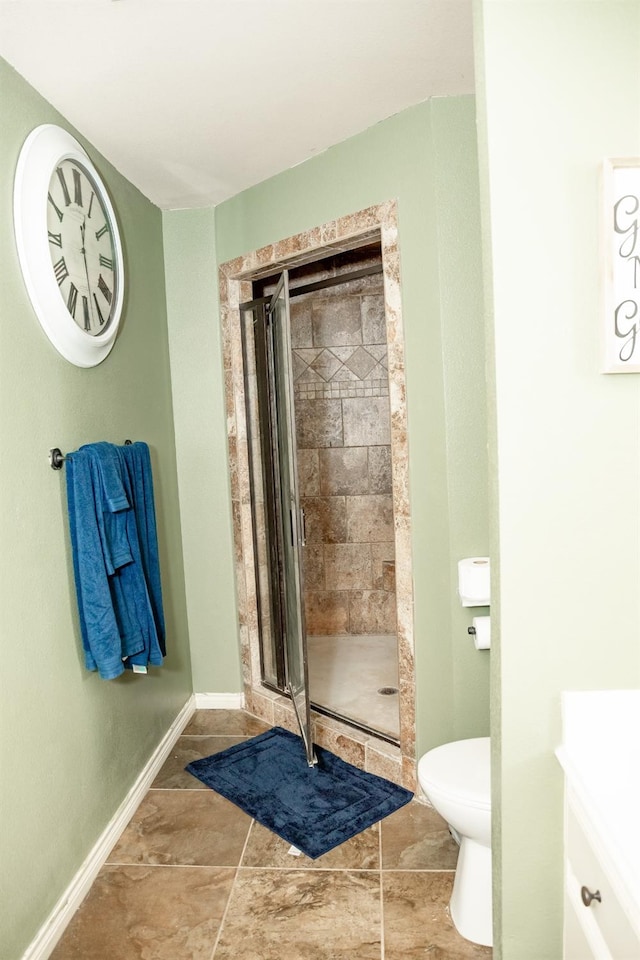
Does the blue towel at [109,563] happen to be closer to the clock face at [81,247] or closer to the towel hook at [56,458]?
the towel hook at [56,458]

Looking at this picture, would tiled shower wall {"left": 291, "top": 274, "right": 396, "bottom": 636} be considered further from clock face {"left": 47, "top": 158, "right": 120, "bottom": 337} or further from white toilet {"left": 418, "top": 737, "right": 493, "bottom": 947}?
white toilet {"left": 418, "top": 737, "right": 493, "bottom": 947}

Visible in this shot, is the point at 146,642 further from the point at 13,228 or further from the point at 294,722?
the point at 13,228

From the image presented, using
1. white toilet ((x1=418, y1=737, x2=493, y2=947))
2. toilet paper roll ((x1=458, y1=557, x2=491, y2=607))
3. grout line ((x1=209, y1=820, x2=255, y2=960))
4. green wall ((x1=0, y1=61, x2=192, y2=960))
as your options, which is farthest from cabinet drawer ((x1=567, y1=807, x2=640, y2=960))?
green wall ((x1=0, y1=61, x2=192, y2=960))

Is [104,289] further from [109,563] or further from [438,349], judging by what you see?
[438,349]

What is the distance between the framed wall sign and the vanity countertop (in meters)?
0.71

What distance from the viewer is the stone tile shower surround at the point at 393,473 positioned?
8.14 feet

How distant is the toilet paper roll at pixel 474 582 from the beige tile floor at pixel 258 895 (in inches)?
32.3

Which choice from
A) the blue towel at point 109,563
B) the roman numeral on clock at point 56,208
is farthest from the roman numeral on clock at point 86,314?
the blue towel at point 109,563

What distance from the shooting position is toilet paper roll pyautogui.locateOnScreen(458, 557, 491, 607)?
221cm

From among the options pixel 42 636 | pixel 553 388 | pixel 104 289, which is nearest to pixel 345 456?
pixel 104 289

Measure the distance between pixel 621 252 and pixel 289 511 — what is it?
191cm

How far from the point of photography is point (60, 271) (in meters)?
2.08

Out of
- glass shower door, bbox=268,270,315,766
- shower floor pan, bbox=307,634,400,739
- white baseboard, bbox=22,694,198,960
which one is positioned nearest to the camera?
white baseboard, bbox=22,694,198,960

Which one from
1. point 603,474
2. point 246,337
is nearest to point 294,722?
point 246,337
